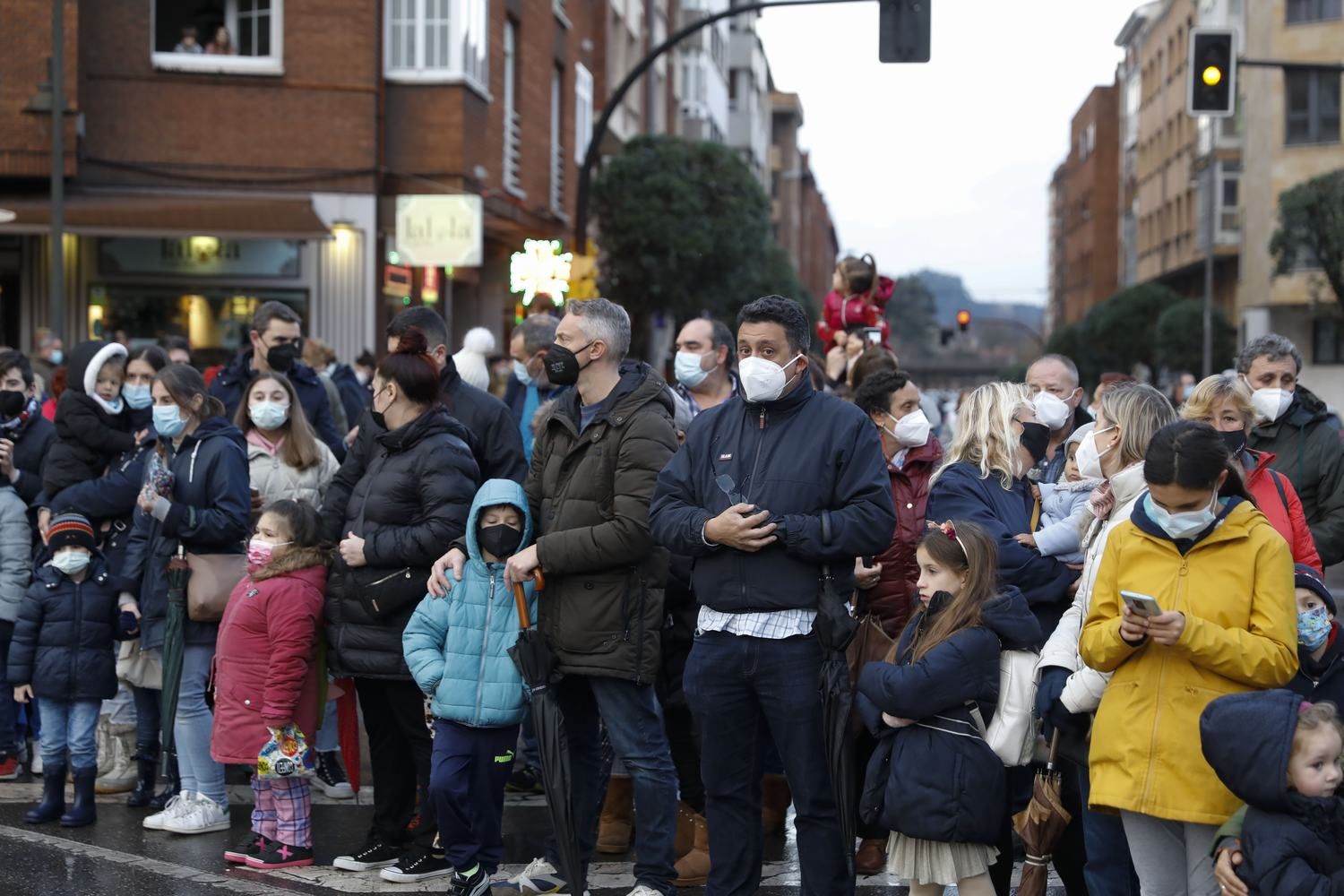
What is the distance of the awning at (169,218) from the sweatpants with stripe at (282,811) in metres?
12.7

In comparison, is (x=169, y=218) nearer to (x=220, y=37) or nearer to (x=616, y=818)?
(x=220, y=37)

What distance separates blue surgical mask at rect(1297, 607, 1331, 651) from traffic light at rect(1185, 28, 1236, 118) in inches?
509

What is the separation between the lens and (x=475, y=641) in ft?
21.7

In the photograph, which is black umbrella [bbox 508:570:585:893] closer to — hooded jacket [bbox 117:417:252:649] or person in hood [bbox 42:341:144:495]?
hooded jacket [bbox 117:417:252:649]

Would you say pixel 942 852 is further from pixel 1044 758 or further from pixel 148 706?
pixel 148 706

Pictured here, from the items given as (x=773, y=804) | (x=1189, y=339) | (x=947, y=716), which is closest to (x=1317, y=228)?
(x=1189, y=339)

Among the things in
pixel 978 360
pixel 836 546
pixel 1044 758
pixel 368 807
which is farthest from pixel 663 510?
pixel 978 360

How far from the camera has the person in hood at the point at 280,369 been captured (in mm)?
9625

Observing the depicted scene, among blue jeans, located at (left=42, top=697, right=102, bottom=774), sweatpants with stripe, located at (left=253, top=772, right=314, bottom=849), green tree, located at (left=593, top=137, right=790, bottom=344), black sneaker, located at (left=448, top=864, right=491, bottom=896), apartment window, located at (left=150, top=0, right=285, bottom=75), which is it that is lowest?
black sneaker, located at (left=448, top=864, right=491, bottom=896)

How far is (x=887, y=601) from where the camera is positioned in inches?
278

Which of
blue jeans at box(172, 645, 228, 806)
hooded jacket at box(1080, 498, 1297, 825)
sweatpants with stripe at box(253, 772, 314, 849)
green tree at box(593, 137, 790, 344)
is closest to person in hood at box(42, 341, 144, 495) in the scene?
blue jeans at box(172, 645, 228, 806)

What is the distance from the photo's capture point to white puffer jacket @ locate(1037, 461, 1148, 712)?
534cm

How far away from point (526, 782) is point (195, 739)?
1.77 meters

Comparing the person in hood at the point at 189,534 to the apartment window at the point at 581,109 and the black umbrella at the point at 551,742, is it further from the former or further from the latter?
the apartment window at the point at 581,109
